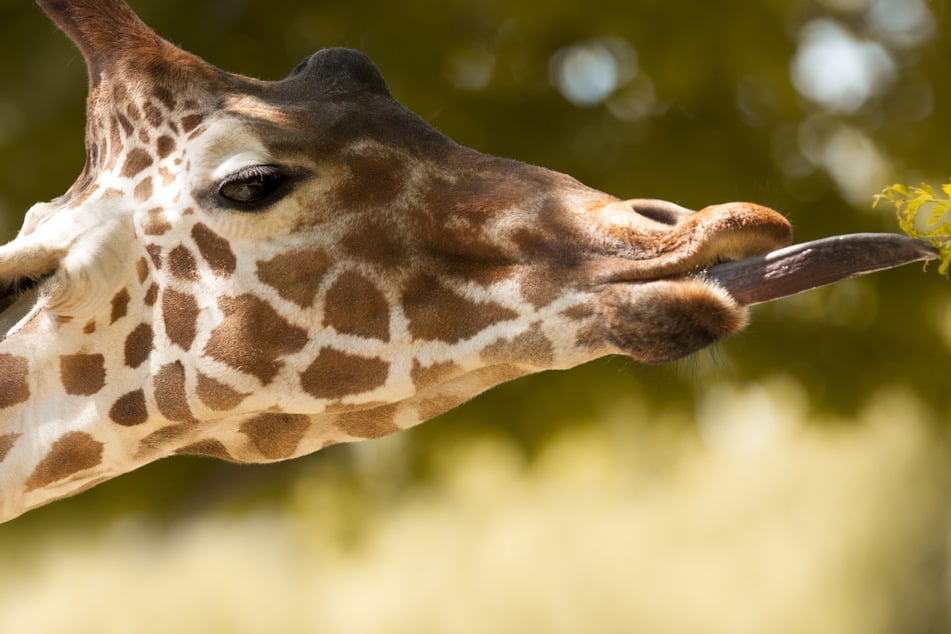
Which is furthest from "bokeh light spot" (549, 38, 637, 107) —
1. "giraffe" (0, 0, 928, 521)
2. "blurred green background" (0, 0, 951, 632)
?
"giraffe" (0, 0, 928, 521)

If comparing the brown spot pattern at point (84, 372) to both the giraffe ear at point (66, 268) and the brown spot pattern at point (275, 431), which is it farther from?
the brown spot pattern at point (275, 431)

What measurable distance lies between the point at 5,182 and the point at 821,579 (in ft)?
21.2

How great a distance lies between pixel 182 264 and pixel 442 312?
53cm

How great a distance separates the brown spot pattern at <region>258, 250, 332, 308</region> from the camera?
7.80 feet

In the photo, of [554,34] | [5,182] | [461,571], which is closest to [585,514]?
[461,571]

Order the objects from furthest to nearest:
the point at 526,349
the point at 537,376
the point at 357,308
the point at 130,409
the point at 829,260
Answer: the point at 537,376 → the point at 130,409 → the point at 357,308 → the point at 526,349 → the point at 829,260

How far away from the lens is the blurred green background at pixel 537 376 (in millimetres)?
7012

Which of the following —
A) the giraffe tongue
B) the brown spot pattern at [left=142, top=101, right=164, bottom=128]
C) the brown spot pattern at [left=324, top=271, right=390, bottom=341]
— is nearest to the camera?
the giraffe tongue

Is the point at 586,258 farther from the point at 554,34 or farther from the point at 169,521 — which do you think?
the point at 169,521

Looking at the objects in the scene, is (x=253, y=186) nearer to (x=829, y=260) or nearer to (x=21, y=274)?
(x=21, y=274)

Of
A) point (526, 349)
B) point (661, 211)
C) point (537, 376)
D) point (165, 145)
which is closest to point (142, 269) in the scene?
point (165, 145)

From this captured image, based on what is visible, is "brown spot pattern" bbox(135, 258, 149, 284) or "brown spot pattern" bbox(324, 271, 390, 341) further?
"brown spot pattern" bbox(135, 258, 149, 284)

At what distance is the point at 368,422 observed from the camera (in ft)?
8.30

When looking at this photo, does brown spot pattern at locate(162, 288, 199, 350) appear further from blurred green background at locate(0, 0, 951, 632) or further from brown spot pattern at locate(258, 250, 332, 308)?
blurred green background at locate(0, 0, 951, 632)
